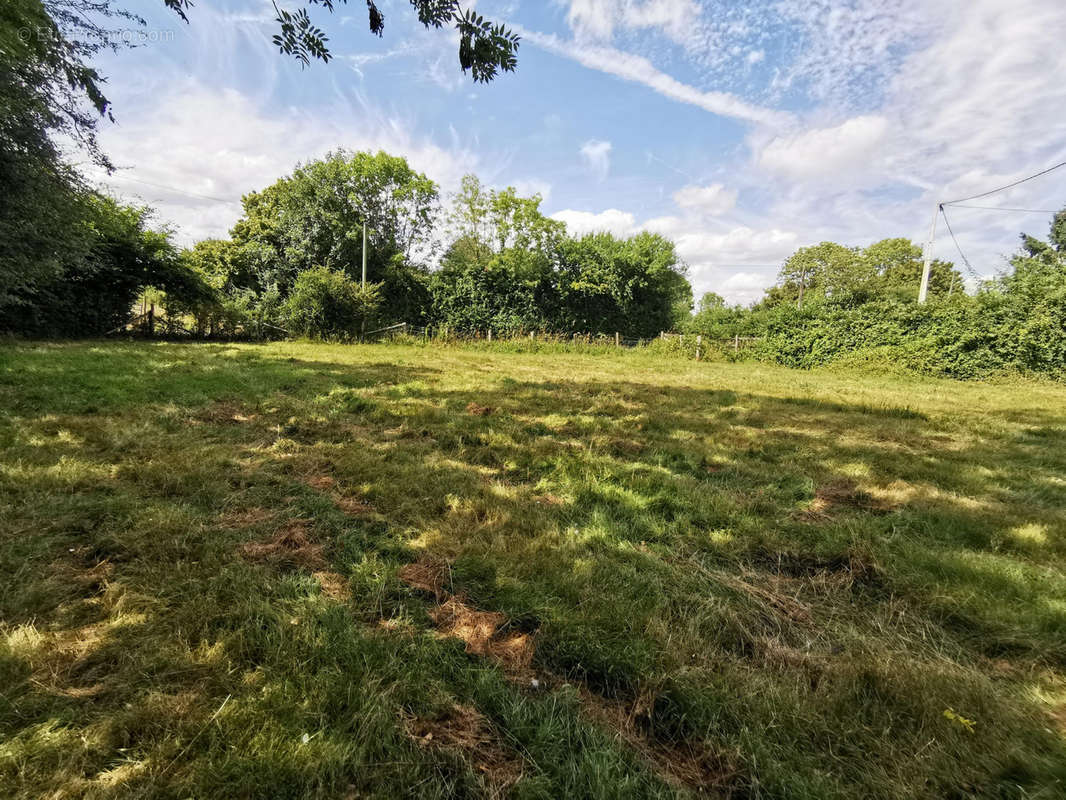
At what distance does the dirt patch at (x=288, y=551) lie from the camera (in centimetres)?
242

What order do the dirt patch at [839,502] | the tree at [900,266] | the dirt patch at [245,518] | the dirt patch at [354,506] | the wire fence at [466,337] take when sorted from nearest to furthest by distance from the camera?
the dirt patch at [245,518] → the dirt patch at [354,506] → the dirt patch at [839,502] → the wire fence at [466,337] → the tree at [900,266]

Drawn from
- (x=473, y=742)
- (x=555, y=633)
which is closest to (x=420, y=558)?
(x=555, y=633)

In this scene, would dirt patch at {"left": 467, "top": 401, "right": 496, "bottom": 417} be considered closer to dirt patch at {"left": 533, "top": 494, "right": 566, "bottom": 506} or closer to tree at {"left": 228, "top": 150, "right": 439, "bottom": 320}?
dirt patch at {"left": 533, "top": 494, "right": 566, "bottom": 506}

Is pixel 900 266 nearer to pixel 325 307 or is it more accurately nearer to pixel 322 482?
pixel 325 307

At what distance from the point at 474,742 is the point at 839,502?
11.7 ft

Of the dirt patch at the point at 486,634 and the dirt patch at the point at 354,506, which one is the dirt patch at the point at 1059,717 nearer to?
the dirt patch at the point at 486,634

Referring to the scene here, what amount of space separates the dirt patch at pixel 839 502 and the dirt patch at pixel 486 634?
2540mm

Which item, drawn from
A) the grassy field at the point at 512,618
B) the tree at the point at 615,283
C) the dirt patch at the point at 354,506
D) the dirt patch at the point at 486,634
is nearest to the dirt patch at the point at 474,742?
the grassy field at the point at 512,618

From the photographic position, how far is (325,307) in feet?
58.0

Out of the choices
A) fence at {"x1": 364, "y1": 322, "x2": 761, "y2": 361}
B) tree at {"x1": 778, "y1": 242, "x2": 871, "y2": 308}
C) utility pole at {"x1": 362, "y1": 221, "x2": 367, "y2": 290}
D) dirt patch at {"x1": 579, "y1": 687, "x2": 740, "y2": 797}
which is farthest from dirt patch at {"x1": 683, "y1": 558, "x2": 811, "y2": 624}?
tree at {"x1": 778, "y1": 242, "x2": 871, "y2": 308}

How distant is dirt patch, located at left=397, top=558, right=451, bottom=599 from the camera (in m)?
2.28

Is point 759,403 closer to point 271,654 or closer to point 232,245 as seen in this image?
point 271,654

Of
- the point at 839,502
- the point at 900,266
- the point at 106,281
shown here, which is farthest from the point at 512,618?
the point at 900,266

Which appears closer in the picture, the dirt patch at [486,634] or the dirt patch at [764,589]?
the dirt patch at [486,634]
